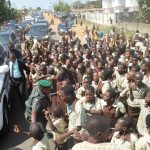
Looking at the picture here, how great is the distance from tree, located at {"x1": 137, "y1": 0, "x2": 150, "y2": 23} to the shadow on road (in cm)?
2826

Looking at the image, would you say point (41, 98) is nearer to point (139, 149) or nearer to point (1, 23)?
point (139, 149)

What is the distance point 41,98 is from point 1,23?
37.0m

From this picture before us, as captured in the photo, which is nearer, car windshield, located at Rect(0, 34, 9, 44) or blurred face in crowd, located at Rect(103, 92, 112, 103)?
blurred face in crowd, located at Rect(103, 92, 112, 103)

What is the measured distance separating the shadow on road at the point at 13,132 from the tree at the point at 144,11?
28264mm

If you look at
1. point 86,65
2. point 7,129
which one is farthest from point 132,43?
point 7,129

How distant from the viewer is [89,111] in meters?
6.39

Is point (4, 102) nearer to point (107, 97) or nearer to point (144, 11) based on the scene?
point (107, 97)

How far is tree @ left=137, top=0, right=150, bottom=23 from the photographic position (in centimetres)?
3781

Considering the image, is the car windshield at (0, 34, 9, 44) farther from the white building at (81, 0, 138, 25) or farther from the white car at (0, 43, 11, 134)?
the white building at (81, 0, 138, 25)

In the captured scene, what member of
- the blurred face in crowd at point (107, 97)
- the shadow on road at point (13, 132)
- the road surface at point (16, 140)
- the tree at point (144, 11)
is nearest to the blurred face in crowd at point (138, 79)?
the blurred face in crowd at point (107, 97)

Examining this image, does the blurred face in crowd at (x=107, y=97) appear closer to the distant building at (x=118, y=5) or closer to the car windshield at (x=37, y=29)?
the car windshield at (x=37, y=29)

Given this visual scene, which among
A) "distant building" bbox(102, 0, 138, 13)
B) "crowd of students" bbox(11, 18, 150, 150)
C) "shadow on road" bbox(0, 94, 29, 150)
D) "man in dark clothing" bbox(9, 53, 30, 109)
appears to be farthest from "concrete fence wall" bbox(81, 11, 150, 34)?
"crowd of students" bbox(11, 18, 150, 150)

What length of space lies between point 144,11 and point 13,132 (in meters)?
31.2

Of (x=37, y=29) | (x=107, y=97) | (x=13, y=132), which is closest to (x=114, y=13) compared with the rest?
(x=37, y=29)
